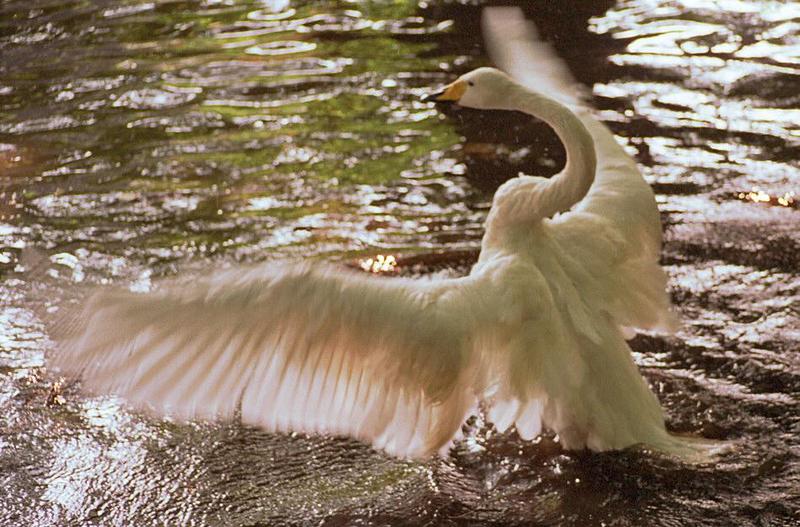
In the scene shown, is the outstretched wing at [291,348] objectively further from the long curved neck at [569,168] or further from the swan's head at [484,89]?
the swan's head at [484,89]

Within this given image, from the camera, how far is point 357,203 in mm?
7145

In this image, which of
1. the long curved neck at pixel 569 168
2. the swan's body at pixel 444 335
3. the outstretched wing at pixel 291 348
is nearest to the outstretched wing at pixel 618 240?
the swan's body at pixel 444 335

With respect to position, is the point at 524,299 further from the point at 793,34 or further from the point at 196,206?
the point at 793,34

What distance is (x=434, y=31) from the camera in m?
10.5

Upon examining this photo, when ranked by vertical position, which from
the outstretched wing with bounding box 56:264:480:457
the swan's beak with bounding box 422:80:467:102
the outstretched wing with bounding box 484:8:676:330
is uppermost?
the swan's beak with bounding box 422:80:467:102

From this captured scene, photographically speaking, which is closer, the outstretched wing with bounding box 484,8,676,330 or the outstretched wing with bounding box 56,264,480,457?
the outstretched wing with bounding box 56,264,480,457

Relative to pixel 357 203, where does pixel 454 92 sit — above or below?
above

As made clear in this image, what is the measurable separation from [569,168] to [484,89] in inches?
22.4

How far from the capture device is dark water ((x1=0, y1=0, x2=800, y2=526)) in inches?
177

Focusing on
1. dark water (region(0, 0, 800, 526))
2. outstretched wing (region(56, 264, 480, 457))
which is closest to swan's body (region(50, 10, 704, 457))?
outstretched wing (region(56, 264, 480, 457))

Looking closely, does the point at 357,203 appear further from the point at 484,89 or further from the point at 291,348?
the point at 291,348

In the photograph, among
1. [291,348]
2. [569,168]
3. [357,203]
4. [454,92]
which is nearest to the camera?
[291,348]

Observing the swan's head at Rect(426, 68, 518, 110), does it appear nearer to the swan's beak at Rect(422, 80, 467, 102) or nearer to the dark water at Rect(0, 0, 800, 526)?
the swan's beak at Rect(422, 80, 467, 102)

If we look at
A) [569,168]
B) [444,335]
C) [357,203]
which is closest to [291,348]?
[444,335]
